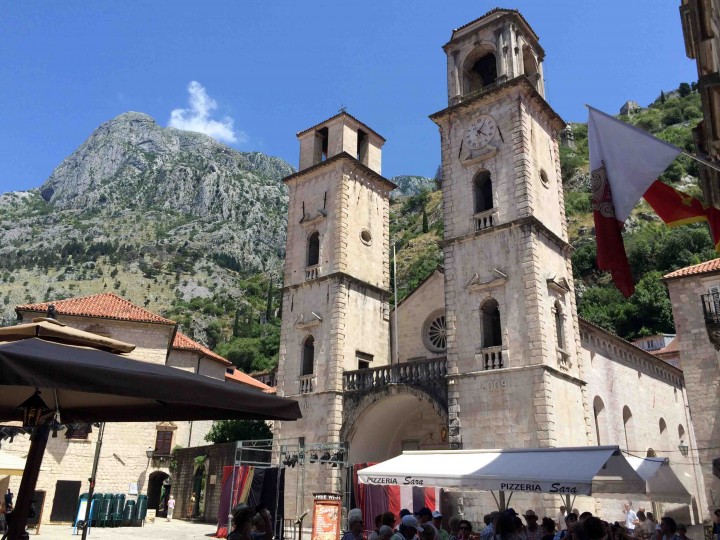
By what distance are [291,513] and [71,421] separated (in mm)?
18970

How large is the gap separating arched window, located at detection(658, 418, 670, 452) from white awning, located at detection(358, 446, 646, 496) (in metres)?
21.0

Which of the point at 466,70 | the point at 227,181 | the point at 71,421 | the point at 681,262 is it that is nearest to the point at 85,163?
the point at 227,181

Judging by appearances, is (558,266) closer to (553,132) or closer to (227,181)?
(553,132)

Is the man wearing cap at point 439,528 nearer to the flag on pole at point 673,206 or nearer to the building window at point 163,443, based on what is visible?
the flag on pole at point 673,206

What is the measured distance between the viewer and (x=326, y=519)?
16.8 m

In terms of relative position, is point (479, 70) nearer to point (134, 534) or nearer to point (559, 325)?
point (559, 325)

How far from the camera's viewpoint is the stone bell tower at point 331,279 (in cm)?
2538

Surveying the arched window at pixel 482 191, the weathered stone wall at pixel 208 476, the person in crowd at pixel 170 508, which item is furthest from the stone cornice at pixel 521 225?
the person in crowd at pixel 170 508

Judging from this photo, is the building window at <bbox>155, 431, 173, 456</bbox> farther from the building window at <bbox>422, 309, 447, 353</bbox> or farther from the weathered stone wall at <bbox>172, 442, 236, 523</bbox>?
the building window at <bbox>422, 309, 447, 353</bbox>

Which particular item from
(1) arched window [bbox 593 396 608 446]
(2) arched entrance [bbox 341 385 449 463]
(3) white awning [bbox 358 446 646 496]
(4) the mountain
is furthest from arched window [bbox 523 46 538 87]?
(4) the mountain

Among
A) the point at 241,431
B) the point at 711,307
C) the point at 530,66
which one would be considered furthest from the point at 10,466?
the point at 711,307

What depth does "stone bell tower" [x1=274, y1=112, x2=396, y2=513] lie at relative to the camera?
25.4 meters

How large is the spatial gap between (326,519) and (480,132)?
15582 mm

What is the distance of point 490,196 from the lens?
24297 millimetres
